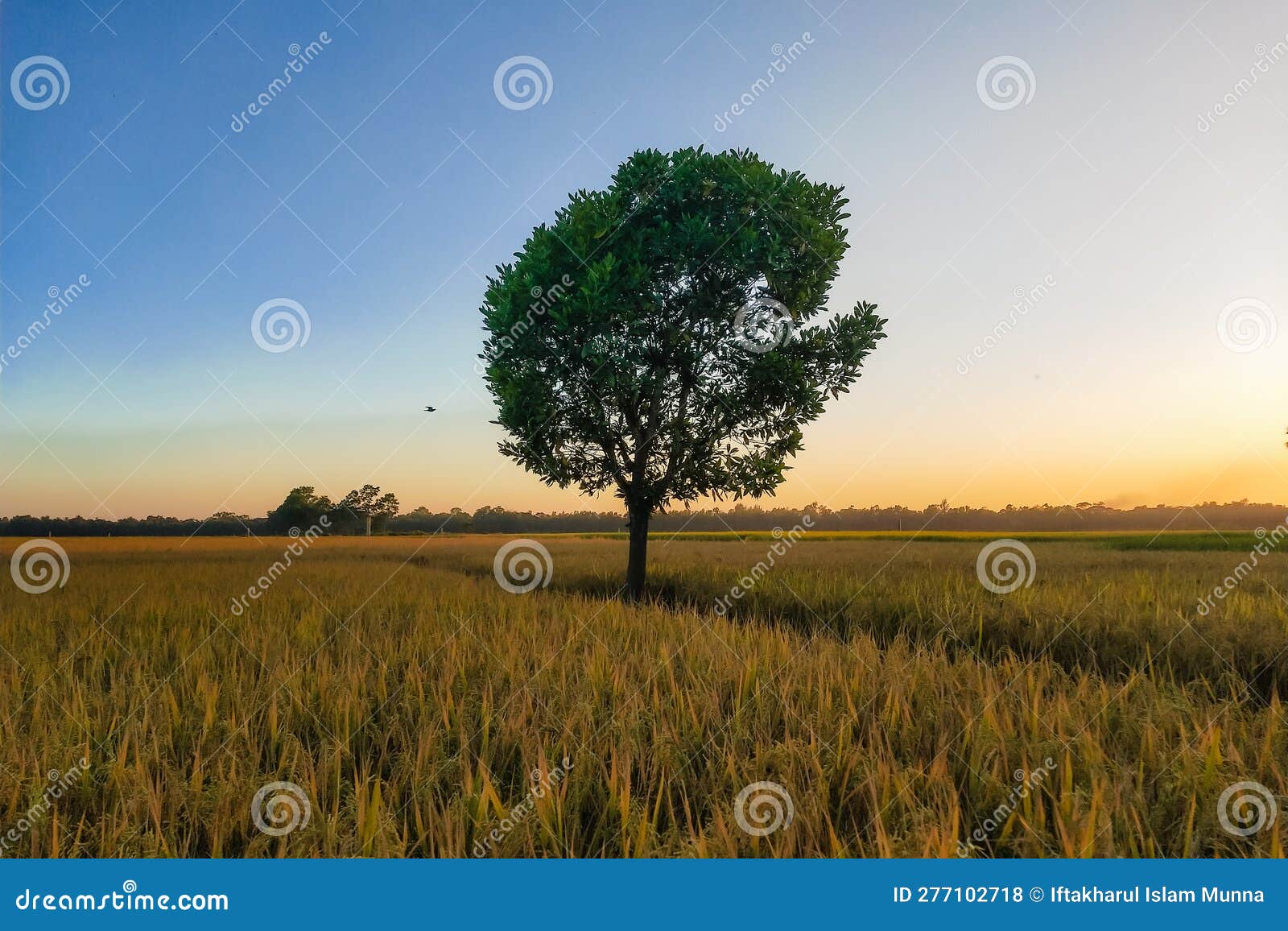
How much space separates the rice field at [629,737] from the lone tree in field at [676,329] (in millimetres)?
5430

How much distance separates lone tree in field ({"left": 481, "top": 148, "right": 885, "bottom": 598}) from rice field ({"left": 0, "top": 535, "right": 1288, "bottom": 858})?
5430mm

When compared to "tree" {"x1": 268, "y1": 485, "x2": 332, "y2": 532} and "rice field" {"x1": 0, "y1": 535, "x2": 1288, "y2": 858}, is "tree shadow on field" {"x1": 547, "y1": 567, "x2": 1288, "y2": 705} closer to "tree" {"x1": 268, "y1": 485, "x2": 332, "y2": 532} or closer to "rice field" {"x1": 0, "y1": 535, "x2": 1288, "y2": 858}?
"rice field" {"x1": 0, "y1": 535, "x2": 1288, "y2": 858}

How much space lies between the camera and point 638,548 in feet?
49.8

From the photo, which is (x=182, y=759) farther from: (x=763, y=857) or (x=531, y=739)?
(x=763, y=857)

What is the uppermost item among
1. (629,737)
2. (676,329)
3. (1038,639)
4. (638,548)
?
(676,329)

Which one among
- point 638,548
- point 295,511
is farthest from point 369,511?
point 638,548

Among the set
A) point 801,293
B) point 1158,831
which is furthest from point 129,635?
point 801,293

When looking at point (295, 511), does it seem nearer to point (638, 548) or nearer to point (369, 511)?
point (369, 511)

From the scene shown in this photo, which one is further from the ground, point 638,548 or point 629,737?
point 638,548

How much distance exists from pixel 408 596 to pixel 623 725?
899cm

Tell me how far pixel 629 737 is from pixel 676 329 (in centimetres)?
1023

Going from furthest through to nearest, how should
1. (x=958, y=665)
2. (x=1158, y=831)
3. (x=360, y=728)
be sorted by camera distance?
(x=958, y=665), (x=360, y=728), (x=1158, y=831)

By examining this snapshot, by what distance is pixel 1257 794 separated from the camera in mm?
3611

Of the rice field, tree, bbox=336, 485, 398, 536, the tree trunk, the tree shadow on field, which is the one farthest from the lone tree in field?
tree, bbox=336, 485, 398, 536
